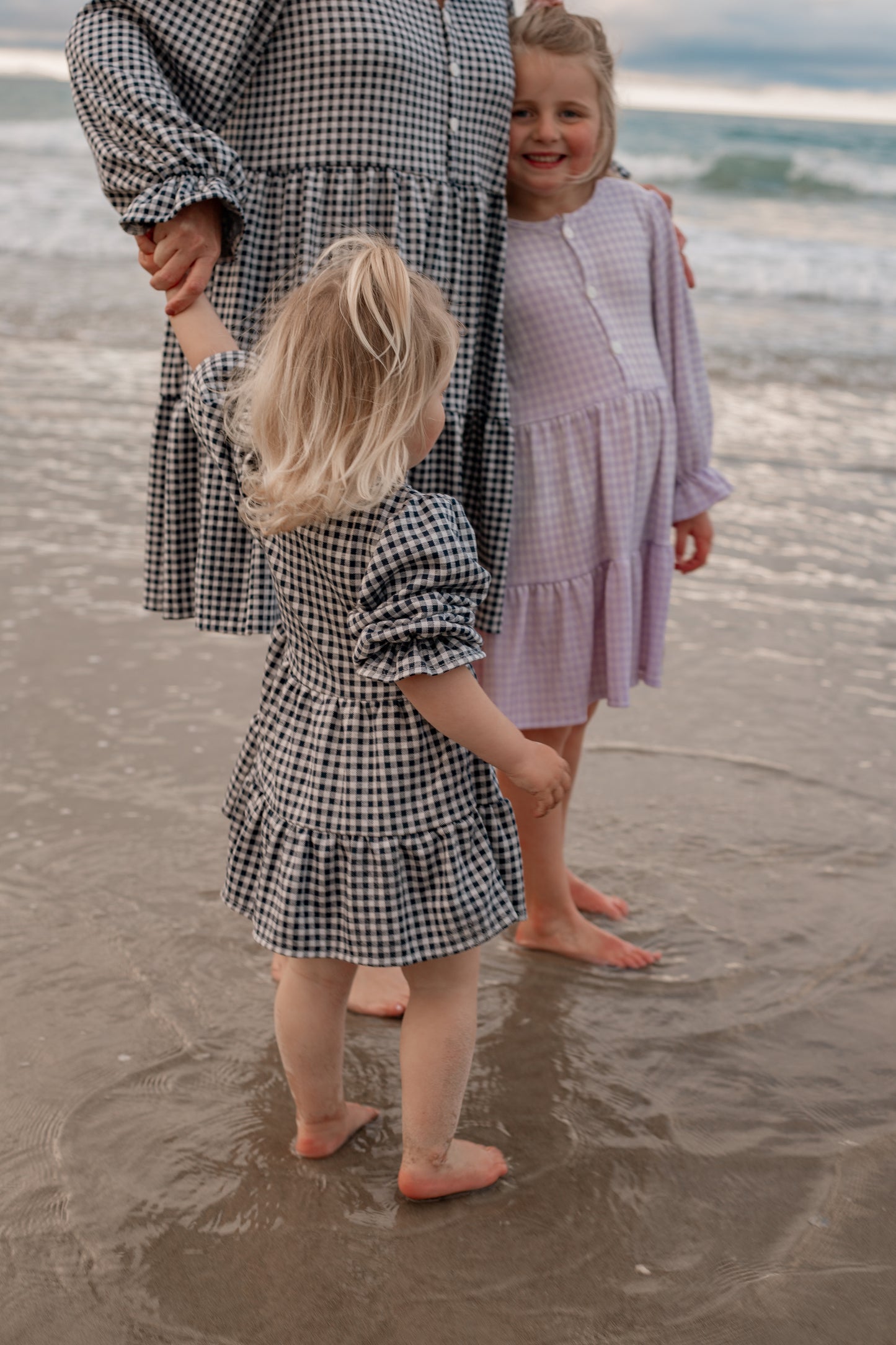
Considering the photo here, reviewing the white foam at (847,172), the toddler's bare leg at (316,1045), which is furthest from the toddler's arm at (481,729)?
the white foam at (847,172)

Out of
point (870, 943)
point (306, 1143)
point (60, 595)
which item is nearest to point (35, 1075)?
point (306, 1143)

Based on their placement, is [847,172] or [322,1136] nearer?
[322,1136]

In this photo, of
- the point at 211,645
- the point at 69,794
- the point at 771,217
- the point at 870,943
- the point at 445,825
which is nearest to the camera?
the point at 445,825

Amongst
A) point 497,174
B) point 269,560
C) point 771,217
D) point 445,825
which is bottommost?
point 771,217

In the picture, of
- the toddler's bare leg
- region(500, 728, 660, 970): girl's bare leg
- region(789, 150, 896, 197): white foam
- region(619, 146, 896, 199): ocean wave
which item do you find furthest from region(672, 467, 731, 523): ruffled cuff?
region(789, 150, 896, 197): white foam

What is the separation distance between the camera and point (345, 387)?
1.41m

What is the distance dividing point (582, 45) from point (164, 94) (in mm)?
723

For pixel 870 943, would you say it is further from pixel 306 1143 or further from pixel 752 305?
pixel 752 305

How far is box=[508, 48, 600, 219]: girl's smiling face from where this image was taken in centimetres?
200

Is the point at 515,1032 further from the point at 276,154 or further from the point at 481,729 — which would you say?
the point at 276,154

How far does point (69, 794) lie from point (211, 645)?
0.86 metres

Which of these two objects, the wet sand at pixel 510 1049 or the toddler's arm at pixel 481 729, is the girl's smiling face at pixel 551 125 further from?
the wet sand at pixel 510 1049

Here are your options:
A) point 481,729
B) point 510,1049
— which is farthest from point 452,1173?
point 481,729

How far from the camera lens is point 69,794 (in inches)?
105
